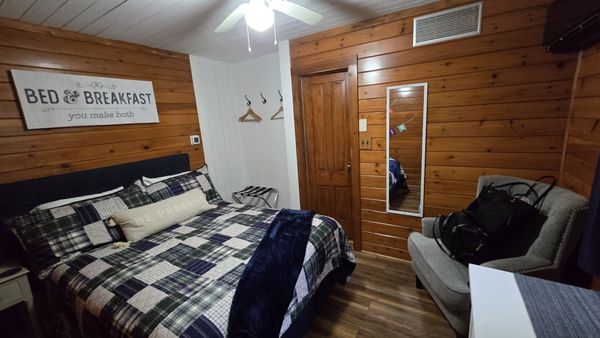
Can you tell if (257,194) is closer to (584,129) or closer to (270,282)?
(270,282)

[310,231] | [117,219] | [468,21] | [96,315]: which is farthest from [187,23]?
[468,21]

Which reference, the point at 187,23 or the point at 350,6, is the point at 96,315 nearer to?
the point at 187,23

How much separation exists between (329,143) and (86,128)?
7.38ft

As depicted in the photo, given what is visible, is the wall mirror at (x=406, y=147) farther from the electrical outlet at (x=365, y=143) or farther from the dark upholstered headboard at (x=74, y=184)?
the dark upholstered headboard at (x=74, y=184)

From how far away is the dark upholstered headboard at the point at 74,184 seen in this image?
1.70 m

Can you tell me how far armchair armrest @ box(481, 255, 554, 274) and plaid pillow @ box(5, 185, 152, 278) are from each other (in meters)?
2.50

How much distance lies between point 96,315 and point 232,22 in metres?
1.81

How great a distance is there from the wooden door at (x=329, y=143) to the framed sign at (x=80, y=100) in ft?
5.45

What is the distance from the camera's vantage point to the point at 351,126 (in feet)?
8.09

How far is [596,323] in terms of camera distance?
711mm

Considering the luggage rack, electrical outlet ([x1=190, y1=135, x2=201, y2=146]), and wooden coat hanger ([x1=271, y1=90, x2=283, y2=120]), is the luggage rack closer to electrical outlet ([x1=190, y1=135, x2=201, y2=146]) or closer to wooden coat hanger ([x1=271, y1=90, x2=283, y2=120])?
electrical outlet ([x1=190, y1=135, x2=201, y2=146])

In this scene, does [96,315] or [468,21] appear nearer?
[96,315]

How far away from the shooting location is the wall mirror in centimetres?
214

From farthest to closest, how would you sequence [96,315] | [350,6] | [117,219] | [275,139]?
[275,139] → [350,6] → [117,219] → [96,315]
